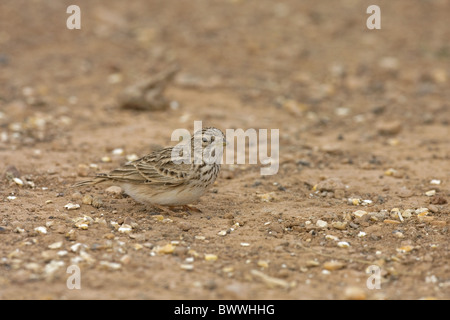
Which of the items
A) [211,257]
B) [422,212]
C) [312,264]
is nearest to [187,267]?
[211,257]

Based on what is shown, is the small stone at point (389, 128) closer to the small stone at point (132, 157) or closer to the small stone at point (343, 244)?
the small stone at point (132, 157)

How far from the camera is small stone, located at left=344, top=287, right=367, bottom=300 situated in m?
5.35

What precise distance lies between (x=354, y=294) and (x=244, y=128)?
5.65m

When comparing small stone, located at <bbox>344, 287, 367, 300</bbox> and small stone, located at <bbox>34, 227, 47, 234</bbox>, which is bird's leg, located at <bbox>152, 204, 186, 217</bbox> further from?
small stone, located at <bbox>344, 287, 367, 300</bbox>

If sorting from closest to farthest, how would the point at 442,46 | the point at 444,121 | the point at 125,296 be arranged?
the point at 125,296
the point at 444,121
the point at 442,46

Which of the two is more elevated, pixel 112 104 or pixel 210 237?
pixel 112 104

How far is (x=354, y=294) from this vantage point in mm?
5355

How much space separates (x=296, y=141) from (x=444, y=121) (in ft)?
9.51

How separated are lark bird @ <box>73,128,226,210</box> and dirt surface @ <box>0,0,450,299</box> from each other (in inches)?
9.4

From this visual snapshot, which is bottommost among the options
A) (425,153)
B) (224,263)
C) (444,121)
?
(224,263)

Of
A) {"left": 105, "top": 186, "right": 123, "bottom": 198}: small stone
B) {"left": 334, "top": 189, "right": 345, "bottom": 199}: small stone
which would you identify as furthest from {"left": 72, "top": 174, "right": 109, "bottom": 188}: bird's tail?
{"left": 334, "top": 189, "right": 345, "bottom": 199}: small stone

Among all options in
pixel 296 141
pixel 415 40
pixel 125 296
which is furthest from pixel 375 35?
pixel 125 296

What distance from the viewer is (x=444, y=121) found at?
36.6ft
